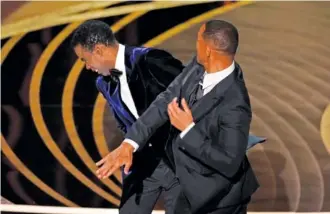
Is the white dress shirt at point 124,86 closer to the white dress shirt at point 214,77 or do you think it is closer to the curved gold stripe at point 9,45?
the white dress shirt at point 214,77

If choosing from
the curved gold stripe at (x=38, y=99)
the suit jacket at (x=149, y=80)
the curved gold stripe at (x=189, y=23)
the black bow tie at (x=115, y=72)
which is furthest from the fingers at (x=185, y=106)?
the curved gold stripe at (x=38, y=99)

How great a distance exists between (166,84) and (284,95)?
55.0 inches

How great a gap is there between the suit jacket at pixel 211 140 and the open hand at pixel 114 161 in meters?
0.06

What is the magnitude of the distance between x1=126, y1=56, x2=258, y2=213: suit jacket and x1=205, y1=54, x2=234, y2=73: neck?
0.13 ft

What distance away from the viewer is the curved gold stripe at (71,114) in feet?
12.5

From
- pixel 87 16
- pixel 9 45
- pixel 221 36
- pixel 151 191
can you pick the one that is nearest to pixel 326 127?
pixel 151 191

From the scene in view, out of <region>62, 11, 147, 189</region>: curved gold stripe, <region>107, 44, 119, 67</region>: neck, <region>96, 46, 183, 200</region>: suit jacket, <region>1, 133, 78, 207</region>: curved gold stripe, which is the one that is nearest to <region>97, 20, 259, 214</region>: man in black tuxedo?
<region>96, 46, 183, 200</region>: suit jacket

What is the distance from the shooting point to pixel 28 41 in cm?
391

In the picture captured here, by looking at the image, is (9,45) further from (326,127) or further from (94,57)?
(326,127)

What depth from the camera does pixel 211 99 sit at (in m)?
2.10

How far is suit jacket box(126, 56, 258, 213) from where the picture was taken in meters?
2.03

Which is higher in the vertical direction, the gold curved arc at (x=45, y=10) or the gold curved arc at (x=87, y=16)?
the gold curved arc at (x=45, y=10)

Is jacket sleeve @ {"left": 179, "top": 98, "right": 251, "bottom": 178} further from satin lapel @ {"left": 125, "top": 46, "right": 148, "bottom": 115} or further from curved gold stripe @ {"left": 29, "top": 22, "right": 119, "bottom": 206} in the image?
curved gold stripe @ {"left": 29, "top": 22, "right": 119, "bottom": 206}

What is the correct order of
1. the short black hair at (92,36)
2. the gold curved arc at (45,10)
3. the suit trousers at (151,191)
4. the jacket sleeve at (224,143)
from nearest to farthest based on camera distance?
the jacket sleeve at (224,143)
the short black hair at (92,36)
the suit trousers at (151,191)
the gold curved arc at (45,10)
